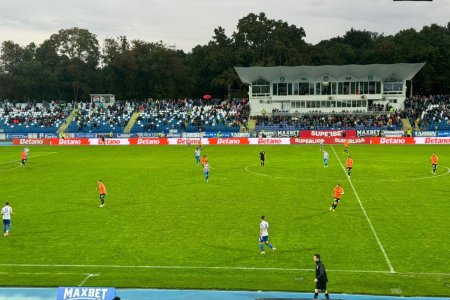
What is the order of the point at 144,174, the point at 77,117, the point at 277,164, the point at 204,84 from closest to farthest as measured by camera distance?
the point at 144,174 → the point at 277,164 → the point at 77,117 → the point at 204,84

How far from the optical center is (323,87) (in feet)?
282

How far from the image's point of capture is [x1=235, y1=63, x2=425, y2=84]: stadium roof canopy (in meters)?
81.8

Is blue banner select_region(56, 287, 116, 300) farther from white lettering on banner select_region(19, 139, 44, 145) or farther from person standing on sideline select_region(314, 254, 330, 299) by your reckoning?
white lettering on banner select_region(19, 139, 44, 145)

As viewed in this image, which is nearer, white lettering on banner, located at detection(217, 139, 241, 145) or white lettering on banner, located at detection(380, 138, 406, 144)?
white lettering on banner, located at detection(380, 138, 406, 144)

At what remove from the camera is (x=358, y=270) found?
17.7 meters

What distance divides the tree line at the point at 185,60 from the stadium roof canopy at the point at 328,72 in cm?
1842

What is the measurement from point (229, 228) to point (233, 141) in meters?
48.6

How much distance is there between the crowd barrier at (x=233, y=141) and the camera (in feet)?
222

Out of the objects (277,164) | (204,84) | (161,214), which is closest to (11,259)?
(161,214)

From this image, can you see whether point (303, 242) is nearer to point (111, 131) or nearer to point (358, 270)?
point (358, 270)

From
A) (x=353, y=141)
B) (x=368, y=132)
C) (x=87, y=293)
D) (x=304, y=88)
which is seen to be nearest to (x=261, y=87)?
(x=304, y=88)

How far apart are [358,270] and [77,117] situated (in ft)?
258

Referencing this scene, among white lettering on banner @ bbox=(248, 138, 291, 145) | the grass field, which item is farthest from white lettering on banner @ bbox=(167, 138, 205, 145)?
the grass field

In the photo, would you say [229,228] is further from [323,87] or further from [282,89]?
[282,89]
